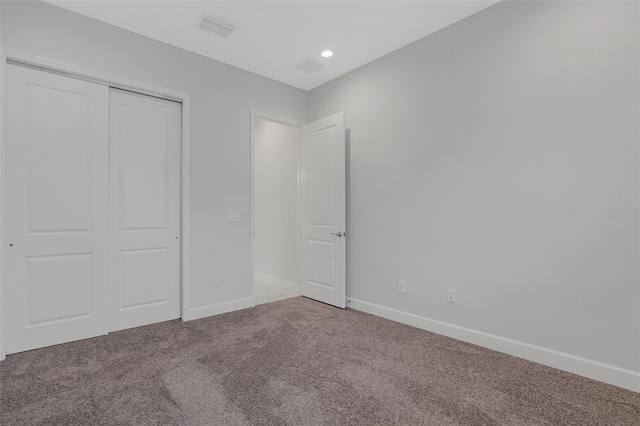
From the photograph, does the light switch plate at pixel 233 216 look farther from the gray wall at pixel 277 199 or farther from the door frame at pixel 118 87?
the gray wall at pixel 277 199

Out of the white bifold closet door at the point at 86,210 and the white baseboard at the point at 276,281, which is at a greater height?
the white bifold closet door at the point at 86,210

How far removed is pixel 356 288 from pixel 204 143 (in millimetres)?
2369

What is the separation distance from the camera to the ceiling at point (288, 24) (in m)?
2.67

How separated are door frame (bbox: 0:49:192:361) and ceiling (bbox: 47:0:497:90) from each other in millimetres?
489

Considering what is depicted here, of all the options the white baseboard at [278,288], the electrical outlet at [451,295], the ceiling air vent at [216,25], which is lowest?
the white baseboard at [278,288]

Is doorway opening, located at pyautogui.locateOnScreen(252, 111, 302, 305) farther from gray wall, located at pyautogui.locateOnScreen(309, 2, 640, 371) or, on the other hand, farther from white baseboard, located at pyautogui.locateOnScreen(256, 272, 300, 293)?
gray wall, located at pyautogui.locateOnScreen(309, 2, 640, 371)

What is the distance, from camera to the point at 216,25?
2.94 meters

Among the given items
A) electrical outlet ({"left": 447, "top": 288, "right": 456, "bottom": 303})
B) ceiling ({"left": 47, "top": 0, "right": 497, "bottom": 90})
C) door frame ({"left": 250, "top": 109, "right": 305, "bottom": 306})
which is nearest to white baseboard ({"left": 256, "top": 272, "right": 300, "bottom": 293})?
door frame ({"left": 250, "top": 109, "right": 305, "bottom": 306})

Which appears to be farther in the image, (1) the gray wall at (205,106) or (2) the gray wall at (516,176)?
(1) the gray wall at (205,106)

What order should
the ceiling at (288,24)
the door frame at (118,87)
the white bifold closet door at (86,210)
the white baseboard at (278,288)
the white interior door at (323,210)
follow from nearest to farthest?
the door frame at (118,87) → the white bifold closet door at (86,210) → the ceiling at (288,24) → the white interior door at (323,210) → the white baseboard at (278,288)

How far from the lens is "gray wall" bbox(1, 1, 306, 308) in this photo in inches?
108

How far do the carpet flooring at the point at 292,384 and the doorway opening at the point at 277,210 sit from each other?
65.1 inches

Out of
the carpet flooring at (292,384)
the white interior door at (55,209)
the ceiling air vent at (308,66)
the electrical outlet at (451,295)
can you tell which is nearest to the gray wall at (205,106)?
the white interior door at (55,209)

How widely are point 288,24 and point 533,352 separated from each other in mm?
3381
